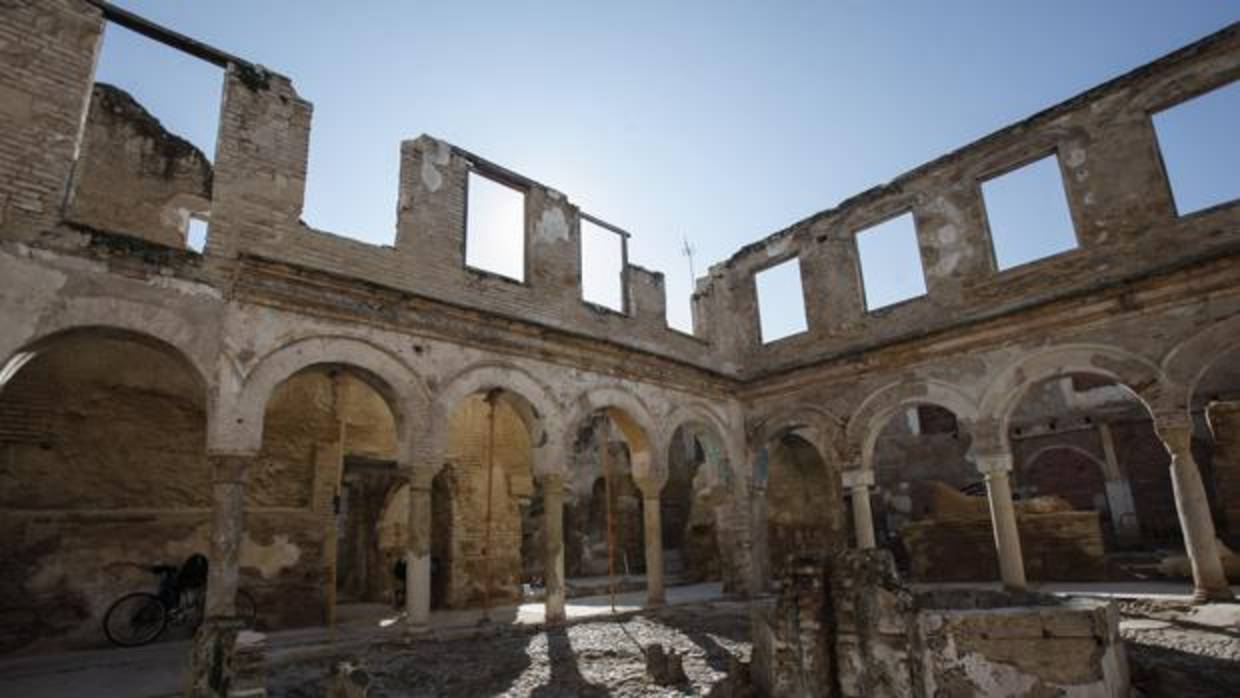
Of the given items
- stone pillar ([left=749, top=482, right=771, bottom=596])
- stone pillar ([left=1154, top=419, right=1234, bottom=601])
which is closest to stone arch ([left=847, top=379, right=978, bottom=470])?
stone pillar ([left=749, top=482, right=771, bottom=596])

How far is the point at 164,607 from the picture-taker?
27.9 ft

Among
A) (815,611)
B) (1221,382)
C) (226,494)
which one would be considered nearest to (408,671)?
(226,494)

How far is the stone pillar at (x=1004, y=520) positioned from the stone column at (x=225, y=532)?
9.83 m

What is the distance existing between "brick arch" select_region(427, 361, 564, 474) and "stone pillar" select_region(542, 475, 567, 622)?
0.35 meters

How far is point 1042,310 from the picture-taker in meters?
9.82

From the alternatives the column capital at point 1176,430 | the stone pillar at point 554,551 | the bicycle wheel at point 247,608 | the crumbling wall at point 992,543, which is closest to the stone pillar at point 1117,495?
the crumbling wall at point 992,543

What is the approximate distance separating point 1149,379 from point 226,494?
11.4 meters

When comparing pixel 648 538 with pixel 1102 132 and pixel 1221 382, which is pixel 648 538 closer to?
pixel 1102 132

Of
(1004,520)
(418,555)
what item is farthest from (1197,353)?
(418,555)

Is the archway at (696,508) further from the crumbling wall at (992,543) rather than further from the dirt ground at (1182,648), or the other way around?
the dirt ground at (1182,648)

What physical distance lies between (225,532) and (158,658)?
6.27 feet

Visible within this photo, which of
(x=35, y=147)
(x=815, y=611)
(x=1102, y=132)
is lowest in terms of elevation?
(x=815, y=611)

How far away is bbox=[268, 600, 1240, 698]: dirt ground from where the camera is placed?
5320 millimetres

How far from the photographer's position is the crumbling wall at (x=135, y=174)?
1058 cm
